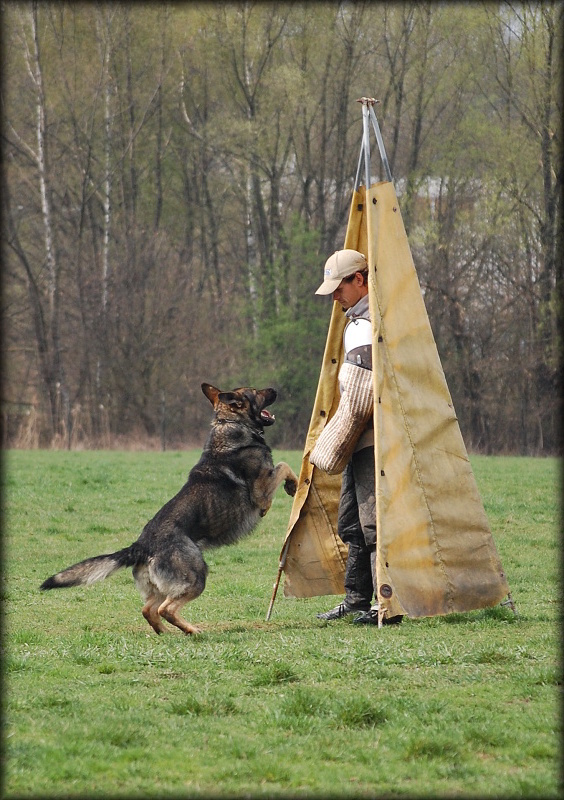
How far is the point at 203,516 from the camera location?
291 inches

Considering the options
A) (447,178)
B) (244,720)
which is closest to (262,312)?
(447,178)

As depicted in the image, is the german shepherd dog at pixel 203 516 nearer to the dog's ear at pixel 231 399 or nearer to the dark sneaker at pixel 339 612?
the dog's ear at pixel 231 399

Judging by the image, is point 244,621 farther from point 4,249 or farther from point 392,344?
point 4,249

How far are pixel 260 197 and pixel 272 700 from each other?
32755 millimetres

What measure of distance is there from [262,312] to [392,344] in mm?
28108

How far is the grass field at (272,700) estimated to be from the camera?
4012 millimetres

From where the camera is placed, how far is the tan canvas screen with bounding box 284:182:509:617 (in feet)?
21.6

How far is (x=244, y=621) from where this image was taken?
7.56 meters

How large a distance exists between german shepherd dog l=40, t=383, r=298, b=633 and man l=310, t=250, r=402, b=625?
87 cm

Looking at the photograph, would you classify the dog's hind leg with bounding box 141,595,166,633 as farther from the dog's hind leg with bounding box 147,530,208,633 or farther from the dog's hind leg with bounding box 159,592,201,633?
the dog's hind leg with bounding box 159,592,201,633

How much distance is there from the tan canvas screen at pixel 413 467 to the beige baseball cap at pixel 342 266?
0.12 m

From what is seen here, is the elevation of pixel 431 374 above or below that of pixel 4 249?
below

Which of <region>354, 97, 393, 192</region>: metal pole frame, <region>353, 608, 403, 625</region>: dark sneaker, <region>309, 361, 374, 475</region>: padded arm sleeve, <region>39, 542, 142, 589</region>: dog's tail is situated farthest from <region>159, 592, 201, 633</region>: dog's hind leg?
<region>354, 97, 393, 192</region>: metal pole frame

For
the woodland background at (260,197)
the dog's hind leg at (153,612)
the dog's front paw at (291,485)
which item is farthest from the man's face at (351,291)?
the woodland background at (260,197)
